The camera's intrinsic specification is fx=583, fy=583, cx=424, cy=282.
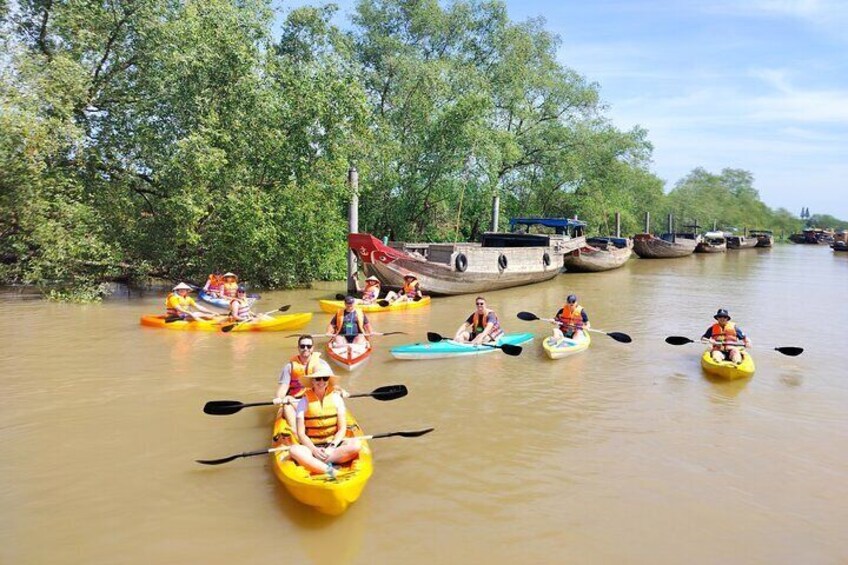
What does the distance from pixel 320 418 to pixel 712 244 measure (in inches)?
2327

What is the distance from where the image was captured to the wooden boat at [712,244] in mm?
55500

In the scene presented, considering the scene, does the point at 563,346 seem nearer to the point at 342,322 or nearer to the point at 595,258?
the point at 342,322

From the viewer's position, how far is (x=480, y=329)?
13234 millimetres

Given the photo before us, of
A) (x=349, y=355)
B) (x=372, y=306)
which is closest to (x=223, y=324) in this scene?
(x=372, y=306)

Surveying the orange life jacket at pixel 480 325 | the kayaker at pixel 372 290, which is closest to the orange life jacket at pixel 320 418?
the orange life jacket at pixel 480 325

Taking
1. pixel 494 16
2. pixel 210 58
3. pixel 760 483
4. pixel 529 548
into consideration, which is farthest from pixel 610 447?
pixel 494 16

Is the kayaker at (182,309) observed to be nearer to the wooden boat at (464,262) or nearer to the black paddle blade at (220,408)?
the wooden boat at (464,262)

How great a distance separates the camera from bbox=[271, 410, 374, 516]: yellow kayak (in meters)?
5.66

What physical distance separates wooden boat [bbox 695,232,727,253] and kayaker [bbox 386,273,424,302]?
144 feet

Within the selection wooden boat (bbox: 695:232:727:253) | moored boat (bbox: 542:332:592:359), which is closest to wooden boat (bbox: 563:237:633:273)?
moored boat (bbox: 542:332:592:359)

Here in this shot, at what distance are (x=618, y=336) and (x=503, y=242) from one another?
49.4 ft

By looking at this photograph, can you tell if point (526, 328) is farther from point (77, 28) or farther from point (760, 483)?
point (77, 28)

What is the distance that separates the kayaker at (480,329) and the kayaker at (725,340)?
4.39m

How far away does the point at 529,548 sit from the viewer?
→ 5.49 meters
